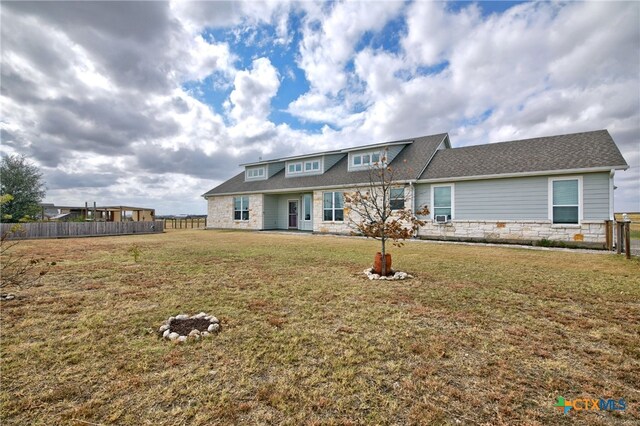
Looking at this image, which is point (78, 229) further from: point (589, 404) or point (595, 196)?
point (595, 196)

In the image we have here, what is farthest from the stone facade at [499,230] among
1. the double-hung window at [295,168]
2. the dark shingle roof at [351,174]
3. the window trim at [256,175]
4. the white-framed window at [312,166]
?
the window trim at [256,175]

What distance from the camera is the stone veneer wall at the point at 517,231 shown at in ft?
35.5

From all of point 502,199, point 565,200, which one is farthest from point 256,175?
point 565,200

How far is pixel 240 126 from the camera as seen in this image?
889 inches

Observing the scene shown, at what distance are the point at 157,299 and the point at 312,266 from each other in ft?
12.7

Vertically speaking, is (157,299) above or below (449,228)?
below

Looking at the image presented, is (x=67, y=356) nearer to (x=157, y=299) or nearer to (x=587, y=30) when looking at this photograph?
(x=157, y=299)

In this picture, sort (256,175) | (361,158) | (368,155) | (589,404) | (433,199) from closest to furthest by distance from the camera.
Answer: (589,404)
(433,199)
(368,155)
(361,158)
(256,175)

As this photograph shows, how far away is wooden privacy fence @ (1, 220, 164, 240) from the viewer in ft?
53.4

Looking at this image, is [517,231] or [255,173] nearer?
[517,231]

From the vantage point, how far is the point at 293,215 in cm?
2238

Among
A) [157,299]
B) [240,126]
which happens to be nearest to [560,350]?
[157,299]

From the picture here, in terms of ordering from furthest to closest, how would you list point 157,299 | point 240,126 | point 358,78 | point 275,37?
point 240,126 < point 358,78 < point 275,37 < point 157,299

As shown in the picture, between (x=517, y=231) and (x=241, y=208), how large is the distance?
19098 millimetres
